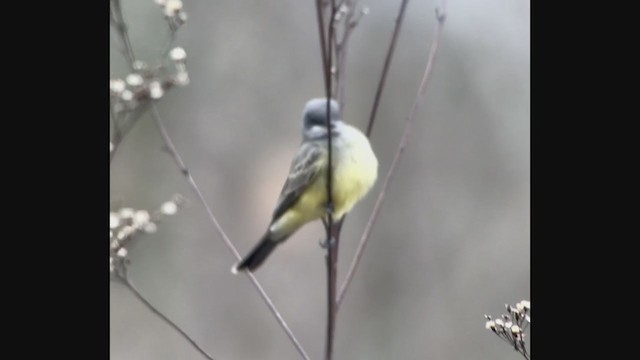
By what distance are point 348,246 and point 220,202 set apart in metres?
0.74

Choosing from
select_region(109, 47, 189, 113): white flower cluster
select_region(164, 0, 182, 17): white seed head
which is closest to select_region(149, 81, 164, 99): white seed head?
select_region(109, 47, 189, 113): white flower cluster

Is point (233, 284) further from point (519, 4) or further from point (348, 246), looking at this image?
point (519, 4)

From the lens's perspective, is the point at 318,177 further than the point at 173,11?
Yes

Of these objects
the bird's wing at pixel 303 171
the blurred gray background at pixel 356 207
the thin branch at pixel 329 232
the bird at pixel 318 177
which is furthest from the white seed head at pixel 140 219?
the blurred gray background at pixel 356 207

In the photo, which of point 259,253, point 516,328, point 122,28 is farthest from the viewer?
point 259,253

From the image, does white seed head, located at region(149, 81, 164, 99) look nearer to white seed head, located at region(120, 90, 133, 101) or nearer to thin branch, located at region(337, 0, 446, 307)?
white seed head, located at region(120, 90, 133, 101)

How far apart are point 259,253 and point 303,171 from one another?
0.77ft

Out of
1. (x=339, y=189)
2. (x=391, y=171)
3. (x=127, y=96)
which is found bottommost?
(x=339, y=189)

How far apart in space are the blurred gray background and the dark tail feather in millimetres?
2145

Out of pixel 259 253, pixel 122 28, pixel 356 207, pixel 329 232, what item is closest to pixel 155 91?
pixel 122 28

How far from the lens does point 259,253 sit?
77.2 inches

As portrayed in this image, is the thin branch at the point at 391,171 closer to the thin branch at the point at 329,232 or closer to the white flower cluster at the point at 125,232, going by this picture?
the thin branch at the point at 329,232

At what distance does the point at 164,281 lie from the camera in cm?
444

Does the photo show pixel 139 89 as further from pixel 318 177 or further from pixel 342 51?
pixel 318 177
